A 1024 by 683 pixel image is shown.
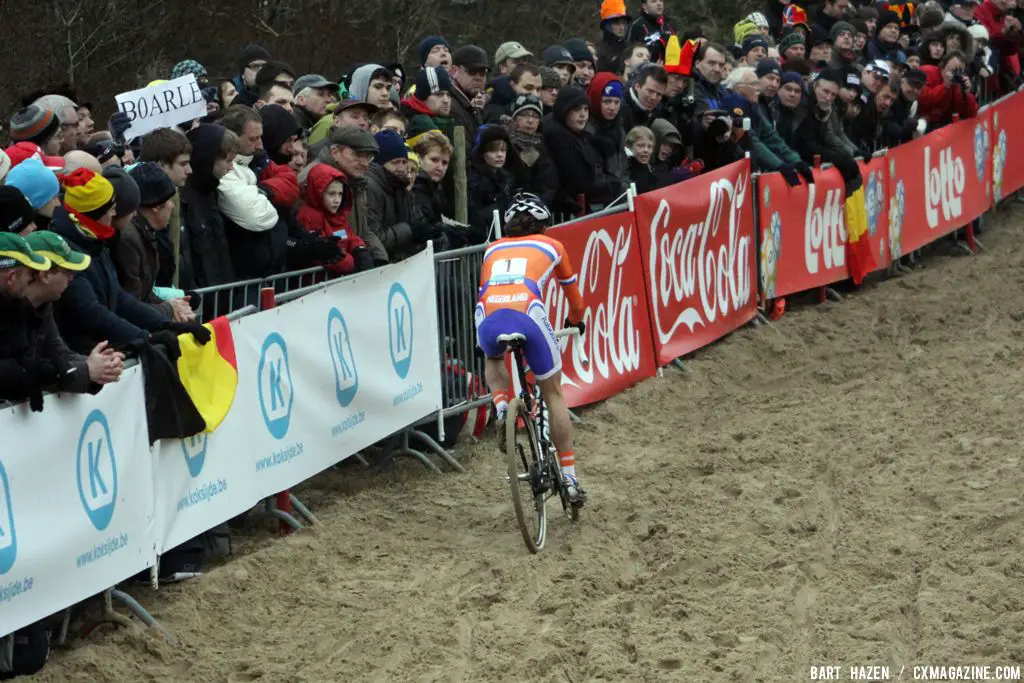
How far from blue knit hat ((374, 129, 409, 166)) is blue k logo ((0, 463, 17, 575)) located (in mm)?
4588

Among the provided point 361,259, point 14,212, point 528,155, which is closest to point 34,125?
point 14,212

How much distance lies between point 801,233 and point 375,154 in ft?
21.6

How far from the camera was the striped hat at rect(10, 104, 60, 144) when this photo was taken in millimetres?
8789

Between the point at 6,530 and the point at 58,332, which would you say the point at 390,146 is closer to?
the point at 58,332

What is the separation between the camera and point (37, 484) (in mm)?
6652

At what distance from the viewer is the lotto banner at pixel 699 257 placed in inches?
510

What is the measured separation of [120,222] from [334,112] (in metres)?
3.51

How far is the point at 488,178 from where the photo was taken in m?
11.7

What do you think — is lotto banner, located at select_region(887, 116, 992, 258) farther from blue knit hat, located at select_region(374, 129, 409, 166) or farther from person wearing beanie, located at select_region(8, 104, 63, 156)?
person wearing beanie, located at select_region(8, 104, 63, 156)

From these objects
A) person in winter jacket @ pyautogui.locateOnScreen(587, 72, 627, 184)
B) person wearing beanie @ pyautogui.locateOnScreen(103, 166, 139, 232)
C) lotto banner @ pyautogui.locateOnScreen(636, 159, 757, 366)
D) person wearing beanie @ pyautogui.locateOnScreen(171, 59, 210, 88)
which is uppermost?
person wearing beanie @ pyautogui.locateOnScreen(103, 166, 139, 232)

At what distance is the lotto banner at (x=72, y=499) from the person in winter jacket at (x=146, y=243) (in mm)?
631

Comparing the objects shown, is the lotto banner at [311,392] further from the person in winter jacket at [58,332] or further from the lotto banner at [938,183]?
the lotto banner at [938,183]

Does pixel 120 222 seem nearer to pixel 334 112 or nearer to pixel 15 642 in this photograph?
pixel 15 642

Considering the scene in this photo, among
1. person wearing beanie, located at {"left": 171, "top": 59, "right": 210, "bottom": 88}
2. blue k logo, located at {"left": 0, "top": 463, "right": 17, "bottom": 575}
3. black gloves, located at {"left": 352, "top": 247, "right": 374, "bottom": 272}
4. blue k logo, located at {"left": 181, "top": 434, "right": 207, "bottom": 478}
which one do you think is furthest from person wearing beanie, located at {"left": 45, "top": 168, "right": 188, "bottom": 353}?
person wearing beanie, located at {"left": 171, "top": 59, "right": 210, "bottom": 88}
